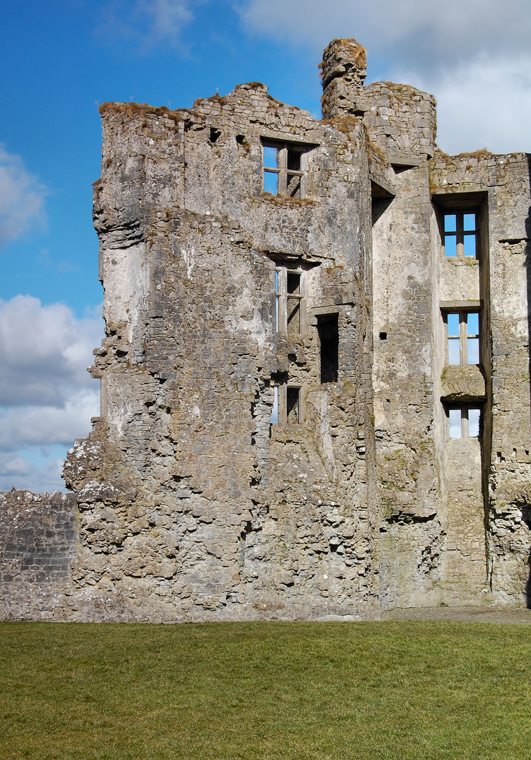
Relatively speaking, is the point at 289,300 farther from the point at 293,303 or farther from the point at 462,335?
the point at 462,335

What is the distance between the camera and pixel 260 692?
12.4 m

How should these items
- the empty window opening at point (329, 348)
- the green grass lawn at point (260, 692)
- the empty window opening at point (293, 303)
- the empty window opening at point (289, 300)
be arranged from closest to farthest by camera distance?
the green grass lawn at point (260, 692)
the empty window opening at point (289, 300)
the empty window opening at point (293, 303)
the empty window opening at point (329, 348)

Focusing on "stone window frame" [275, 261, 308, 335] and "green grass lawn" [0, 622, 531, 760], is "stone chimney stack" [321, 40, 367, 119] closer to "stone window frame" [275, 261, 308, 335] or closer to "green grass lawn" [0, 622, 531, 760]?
"stone window frame" [275, 261, 308, 335]

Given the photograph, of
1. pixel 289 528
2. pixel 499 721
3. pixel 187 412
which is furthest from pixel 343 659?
pixel 187 412

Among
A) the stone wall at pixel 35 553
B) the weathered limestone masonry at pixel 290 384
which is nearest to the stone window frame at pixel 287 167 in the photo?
the weathered limestone masonry at pixel 290 384

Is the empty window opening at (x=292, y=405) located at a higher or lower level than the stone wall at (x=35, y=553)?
higher

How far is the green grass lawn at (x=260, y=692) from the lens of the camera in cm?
1059

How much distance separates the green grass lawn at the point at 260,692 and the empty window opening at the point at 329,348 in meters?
6.42

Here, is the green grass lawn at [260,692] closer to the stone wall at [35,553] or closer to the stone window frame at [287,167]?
the stone wall at [35,553]

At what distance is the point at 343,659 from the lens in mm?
14109

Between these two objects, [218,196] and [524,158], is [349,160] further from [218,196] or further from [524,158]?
[524,158]

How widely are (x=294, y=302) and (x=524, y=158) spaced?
7.09 meters

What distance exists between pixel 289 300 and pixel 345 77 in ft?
17.9

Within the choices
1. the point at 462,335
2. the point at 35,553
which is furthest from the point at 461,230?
the point at 35,553
